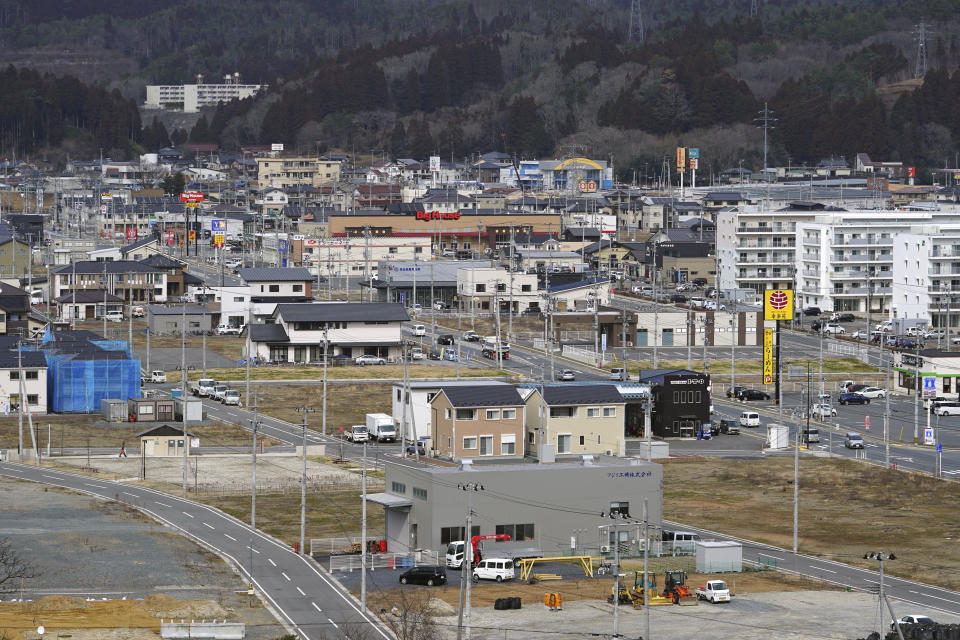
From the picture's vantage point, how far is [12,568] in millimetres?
32406

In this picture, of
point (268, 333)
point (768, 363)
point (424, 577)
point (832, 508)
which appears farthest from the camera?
point (268, 333)

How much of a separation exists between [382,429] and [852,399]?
59.1ft

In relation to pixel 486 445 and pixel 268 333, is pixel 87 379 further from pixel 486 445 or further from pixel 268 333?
pixel 486 445

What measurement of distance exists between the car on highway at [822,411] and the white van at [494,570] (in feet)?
82.8

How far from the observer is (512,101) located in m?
188

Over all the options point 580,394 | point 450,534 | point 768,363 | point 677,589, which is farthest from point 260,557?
point 768,363

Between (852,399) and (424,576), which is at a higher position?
(852,399)

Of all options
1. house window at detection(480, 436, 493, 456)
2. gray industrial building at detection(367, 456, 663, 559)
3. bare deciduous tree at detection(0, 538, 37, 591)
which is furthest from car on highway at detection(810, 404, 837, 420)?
bare deciduous tree at detection(0, 538, 37, 591)

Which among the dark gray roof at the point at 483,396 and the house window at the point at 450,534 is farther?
the dark gray roof at the point at 483,396

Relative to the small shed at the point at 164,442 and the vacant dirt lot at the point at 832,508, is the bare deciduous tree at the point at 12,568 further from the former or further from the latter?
the vacant dirt lot at the point at 832,508

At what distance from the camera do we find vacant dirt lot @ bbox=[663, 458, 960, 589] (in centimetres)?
3662

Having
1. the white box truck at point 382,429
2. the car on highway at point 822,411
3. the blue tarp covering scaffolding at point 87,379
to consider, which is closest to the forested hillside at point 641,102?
the car on highway at point 822,411

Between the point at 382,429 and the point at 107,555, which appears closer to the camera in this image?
the point at 107,555

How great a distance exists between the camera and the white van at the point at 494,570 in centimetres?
3306
